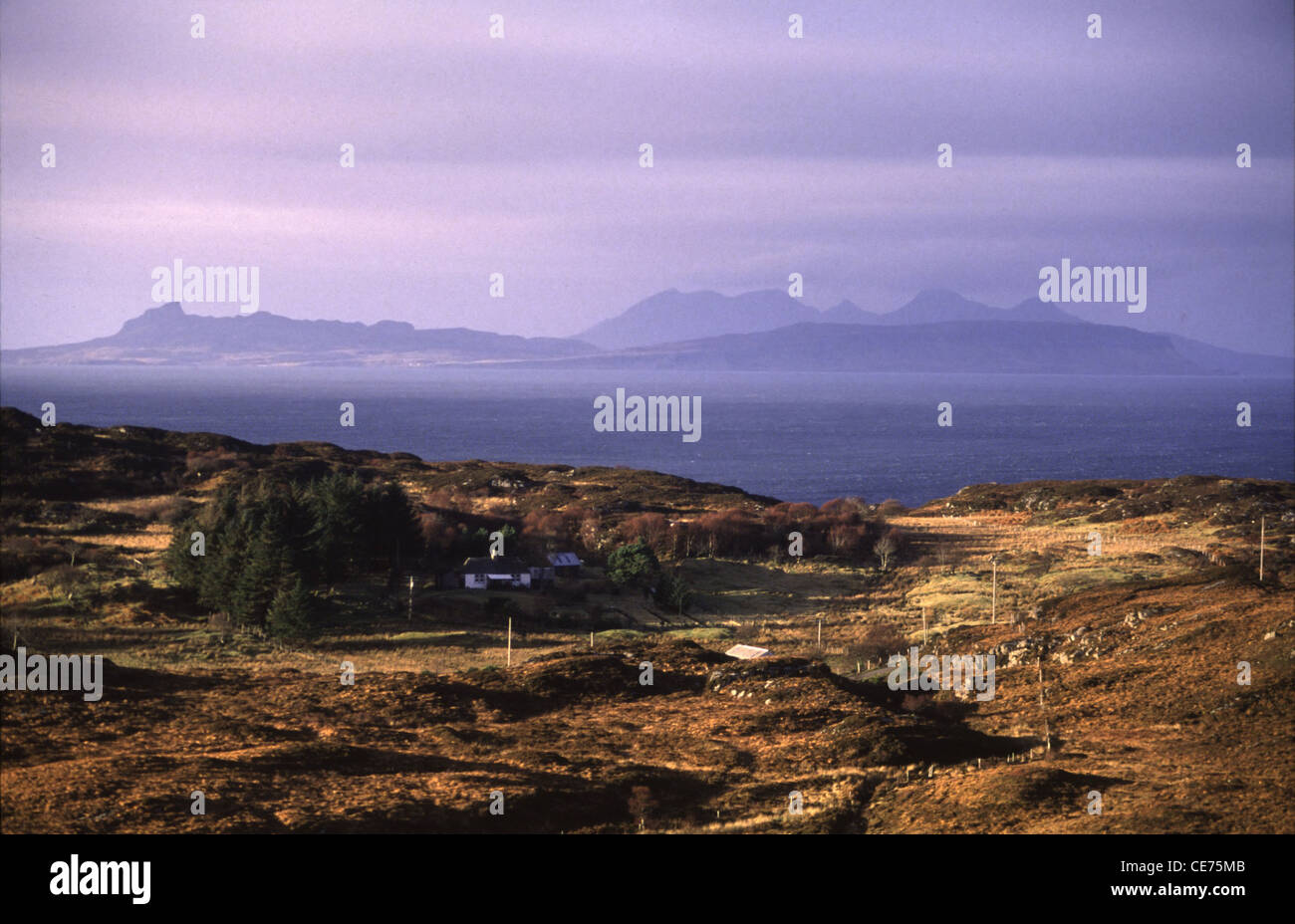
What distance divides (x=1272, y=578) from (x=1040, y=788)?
19595 millimetres

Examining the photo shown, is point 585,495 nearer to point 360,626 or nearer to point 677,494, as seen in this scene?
point 677,494

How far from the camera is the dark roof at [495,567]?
41.7 meters

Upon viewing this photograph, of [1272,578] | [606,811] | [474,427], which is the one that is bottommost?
[606,811]

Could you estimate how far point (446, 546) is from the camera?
45.2 m

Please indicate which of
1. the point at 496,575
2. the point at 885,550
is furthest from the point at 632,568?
the point at 885,550

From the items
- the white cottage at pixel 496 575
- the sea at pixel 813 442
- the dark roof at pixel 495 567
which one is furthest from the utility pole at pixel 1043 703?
the sea at pixel 813 442

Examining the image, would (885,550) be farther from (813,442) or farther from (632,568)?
(813,442)

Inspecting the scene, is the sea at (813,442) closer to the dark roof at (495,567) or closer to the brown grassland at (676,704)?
the dark roof at (495,567)

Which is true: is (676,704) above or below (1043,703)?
below

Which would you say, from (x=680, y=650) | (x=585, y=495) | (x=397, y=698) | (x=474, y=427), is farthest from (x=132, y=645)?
(x=474, y=427)

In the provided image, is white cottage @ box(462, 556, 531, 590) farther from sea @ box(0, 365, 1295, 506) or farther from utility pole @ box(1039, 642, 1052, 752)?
sea @ box(0, 365, 1295, 506)

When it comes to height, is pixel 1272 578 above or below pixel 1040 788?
above

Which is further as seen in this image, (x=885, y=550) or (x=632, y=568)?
(x=885, y=550)

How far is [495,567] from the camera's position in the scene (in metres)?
42.0
